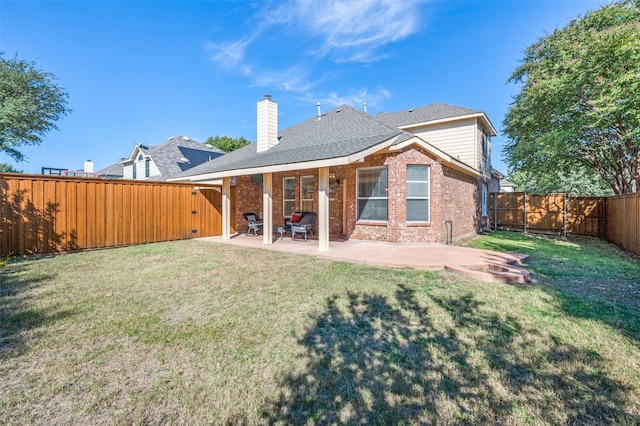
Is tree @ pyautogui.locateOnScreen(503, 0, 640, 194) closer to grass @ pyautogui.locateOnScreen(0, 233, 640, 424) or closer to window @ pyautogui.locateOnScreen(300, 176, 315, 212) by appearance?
grass @ pyautogui.locateOnScreen(0, 233, 640, 424)

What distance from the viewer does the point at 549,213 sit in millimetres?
14695

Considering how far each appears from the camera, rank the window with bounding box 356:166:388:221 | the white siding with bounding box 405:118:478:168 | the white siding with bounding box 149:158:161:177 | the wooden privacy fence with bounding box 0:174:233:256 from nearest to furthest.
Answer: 1. the wooden privacy fence with bounding box 0:174:233:256
2. the window with bounding box 356:166:388:221
3. the white siding with bounding box 405:118:478:168
4. the white siding with bounding box 149:158:161:177

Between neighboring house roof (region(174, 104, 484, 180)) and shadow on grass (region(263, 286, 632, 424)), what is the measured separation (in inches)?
191

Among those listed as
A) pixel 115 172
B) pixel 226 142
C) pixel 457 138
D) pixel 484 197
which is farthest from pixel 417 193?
pixel 226 142

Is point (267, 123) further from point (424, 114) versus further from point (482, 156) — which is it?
point (482, 156)

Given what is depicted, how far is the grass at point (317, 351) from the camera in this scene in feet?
7.22

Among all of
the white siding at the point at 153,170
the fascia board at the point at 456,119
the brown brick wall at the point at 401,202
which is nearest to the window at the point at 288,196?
the brown brick wall at the point at 401,202

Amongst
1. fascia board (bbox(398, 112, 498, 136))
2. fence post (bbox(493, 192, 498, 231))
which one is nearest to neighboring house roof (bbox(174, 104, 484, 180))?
fascia board (bbox(398, 112, 498, 136))

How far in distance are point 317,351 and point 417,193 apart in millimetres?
7622

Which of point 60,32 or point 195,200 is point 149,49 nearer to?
point 60,32

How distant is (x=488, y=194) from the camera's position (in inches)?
648

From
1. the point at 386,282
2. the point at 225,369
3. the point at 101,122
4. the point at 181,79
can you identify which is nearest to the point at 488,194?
the point at 386,282

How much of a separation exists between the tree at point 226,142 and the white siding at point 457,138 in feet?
89.8

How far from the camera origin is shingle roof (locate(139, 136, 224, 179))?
20719mm
